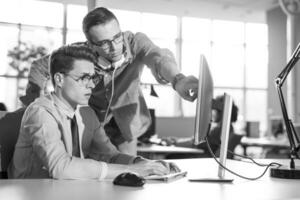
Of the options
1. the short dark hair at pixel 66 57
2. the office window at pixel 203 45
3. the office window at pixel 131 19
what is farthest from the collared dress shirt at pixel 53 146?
the office window at pixel 131 19

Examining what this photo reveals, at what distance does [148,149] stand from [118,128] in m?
2.07

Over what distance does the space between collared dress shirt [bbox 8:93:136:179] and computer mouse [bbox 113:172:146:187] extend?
121 millimetres

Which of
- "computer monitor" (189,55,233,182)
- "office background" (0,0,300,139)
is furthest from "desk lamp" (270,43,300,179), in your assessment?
"office background" (0,0,300,139)

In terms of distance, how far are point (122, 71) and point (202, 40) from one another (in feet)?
29.1

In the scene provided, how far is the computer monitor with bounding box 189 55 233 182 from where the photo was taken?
1.14 metres

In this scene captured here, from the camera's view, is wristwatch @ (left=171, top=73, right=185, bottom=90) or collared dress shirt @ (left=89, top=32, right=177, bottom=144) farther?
collared dress shirt @ (left=89, top=32, right=177, bottom=144)

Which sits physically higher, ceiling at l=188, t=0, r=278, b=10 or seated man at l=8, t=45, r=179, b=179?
ceiling at l=188, t=0, r=278, b=10

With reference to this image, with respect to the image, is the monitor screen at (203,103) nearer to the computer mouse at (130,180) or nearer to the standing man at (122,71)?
the computer mouse at (130,180)

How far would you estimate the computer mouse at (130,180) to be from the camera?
1064mm

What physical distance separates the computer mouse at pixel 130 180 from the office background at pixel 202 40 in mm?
6914

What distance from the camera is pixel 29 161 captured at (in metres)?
1.38

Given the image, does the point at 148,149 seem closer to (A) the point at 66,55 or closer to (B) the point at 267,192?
(A) the point at 66,55

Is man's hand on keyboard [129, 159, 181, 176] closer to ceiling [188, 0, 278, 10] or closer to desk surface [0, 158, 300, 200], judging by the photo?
desk surface [0, 158, 300, 200]

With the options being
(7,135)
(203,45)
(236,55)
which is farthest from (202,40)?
(7,135)
